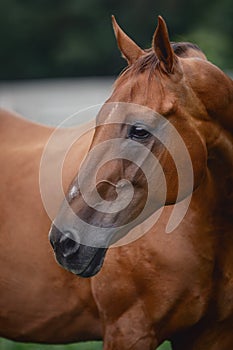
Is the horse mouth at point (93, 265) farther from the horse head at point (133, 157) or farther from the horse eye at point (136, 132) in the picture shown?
the horse eye at point (136, 132)

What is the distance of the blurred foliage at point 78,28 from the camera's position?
2027cm

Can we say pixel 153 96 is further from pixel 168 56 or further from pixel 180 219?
pixel 180 219

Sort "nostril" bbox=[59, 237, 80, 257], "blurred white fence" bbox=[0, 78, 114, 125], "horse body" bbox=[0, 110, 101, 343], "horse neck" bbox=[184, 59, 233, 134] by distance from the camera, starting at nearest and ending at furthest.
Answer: "nostril" bbox=[59, 237, 80, 257] → "horse neck" bbox=[184, 59, 233, 134] → "horse body" bbox=[0, 110, 101, 343] → "blurred white fence" bbox=[0, 78, 114, 125]

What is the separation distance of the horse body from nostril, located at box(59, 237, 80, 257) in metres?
0.71

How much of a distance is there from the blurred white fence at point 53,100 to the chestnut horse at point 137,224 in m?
5.28

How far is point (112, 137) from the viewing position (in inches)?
156

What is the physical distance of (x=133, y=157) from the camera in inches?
156

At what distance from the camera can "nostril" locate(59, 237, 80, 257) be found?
3924 mm

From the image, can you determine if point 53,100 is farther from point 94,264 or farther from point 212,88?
point 94,264

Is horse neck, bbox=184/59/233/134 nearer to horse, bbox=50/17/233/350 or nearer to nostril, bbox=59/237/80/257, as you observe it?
horse, bbox=50/17/233/350

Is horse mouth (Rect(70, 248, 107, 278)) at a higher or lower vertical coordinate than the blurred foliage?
higher

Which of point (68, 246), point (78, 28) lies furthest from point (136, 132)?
point (78, 28)

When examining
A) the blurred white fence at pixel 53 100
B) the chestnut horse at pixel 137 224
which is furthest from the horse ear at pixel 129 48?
the blurred white fence at pixel 53 100

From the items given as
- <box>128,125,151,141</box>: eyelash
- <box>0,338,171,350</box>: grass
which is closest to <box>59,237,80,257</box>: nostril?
<box>128,125,151,141</box>: eyelash
